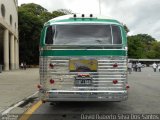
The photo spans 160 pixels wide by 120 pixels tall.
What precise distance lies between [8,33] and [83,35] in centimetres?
4882

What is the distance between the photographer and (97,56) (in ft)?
34.9

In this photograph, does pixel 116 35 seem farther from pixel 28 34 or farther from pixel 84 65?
pixel 28 34

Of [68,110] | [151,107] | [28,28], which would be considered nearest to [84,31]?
[68,110]

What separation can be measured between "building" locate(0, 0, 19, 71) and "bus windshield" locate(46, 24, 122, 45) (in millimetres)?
41524

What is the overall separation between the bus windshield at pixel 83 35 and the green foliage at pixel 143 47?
115 metres

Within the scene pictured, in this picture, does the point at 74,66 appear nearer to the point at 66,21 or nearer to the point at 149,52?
the point at 66,21

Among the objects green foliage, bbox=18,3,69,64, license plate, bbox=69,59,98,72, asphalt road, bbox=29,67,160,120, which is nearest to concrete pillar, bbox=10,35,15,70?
green foliage, bbox=18,3,69,64

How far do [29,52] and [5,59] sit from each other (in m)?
19.2

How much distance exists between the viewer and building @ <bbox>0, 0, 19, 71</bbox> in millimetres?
55469

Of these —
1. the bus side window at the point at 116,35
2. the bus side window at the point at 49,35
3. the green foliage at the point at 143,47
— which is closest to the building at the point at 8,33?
the bus side window at the point at 49,35

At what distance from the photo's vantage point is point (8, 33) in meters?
58.5

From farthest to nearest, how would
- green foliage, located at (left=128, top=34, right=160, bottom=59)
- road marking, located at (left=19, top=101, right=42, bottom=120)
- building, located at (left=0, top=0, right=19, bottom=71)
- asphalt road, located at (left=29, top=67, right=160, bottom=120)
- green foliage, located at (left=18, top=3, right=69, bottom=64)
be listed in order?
1. green foliage, located at (left=128, top=34, right=160, bottom=59)
2. green foliage, located at (left=18, top=3, right=69, bottom=64)
3. building, located at (left=0, top=0, right=19, bottom=71)
4. asphalt road, located at (left=29, top=67, right=160, bottom=120)
5. road marking, located at (left=19, top=101, right=42, bottom=120)

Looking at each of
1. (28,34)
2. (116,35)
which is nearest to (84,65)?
(116,35)

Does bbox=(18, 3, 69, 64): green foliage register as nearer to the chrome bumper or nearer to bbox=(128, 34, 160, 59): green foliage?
bbox=(128, 34, 160, 59): green foliage
